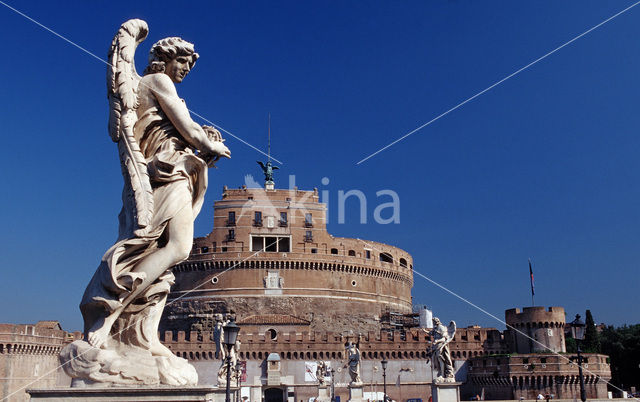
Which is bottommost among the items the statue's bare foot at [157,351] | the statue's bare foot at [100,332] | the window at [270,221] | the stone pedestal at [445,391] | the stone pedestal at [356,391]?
the stone pedestal at [356,391]

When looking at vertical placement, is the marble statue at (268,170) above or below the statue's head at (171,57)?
above

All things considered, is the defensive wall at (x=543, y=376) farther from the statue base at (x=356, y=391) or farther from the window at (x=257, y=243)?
the statue base at (x=356, y=391)

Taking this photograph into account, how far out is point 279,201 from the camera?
215 feet

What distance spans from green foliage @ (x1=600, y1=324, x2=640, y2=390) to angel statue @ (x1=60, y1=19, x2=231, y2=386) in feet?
219

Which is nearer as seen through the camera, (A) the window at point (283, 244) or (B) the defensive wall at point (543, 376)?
(B) the defensive wall at point (543, 376)

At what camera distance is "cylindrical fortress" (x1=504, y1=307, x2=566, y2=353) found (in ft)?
195

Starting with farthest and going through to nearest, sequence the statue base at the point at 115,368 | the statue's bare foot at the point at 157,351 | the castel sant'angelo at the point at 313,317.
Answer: the castel sant'angelo at the point at 313,317
the statue's bare foot at the point at 157,351
the statue base at the point at 115,368

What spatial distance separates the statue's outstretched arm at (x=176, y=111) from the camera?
17.9ft

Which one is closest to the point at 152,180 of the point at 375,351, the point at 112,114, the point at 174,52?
the point at 112,114

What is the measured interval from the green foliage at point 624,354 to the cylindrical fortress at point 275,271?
84.3 ft

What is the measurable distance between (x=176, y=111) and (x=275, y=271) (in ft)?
190

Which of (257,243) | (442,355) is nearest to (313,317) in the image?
(257,243)

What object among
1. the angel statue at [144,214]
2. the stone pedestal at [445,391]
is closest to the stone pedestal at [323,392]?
the stone pedestal at [445,391]

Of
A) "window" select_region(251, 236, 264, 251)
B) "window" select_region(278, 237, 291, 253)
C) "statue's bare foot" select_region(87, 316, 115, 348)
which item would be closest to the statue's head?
"statue's bare foot" select_region(87, 316, 115, 348)
